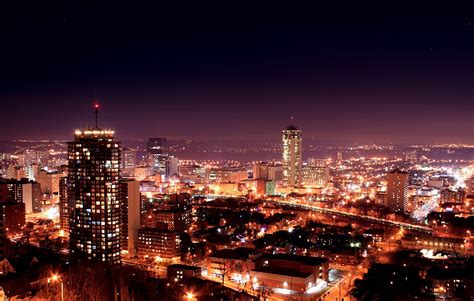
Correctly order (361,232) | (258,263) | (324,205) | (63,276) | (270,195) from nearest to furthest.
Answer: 1. (63,276)
2. (258,263)
3. (361,232)
4. (324,205)
5. (270,195)

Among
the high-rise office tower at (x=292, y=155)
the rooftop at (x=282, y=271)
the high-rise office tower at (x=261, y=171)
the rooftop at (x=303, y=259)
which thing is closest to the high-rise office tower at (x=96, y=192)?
the rooftop at (x=282, y=271)

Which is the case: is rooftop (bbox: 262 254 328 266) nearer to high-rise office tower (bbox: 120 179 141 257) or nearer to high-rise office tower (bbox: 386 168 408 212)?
high-rise office tower (bbox: 120 179 141 257)

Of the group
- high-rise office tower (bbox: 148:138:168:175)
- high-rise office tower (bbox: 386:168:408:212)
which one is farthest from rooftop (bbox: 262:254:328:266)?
high-rise office tower (bbox: 148:138:168:175)

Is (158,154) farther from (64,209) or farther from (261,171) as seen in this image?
(64,209)

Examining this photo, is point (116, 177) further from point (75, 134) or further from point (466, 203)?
point (466, 203)

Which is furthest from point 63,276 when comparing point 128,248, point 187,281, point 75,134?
point 128,248

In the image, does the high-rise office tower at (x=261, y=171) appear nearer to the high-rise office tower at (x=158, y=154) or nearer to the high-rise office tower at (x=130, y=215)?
the high-rise office tower at (x=158, y=154)

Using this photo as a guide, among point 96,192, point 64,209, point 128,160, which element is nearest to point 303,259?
point 96,192
